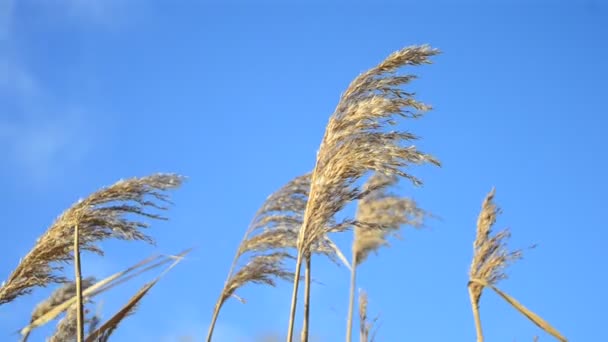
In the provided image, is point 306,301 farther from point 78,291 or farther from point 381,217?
point 381,217

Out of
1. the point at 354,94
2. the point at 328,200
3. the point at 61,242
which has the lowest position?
the point at 61,242

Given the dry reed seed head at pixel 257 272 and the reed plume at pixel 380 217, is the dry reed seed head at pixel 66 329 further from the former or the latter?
the reed plume at pixel 380 217

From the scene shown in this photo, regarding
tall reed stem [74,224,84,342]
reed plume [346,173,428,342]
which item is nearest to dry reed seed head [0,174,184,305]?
tall reed stem [74,224,84,342]

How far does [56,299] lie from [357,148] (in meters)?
3.34

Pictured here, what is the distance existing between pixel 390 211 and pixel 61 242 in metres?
4.90

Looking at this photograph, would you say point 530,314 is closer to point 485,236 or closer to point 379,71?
point 485,236

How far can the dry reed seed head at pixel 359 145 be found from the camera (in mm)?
4089

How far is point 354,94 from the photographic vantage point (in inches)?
173

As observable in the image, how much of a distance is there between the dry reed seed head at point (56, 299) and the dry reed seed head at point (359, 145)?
2.42 metres

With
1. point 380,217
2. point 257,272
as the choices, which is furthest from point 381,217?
point 257,272

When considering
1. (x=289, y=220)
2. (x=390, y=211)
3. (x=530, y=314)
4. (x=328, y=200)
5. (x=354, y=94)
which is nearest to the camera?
(x=530, y=314)

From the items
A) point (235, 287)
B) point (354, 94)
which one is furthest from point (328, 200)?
point (235, 287)

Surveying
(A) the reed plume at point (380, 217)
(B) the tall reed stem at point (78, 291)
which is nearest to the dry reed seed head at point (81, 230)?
(B) the tall reed stem at point (78, 291)

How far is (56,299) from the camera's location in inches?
249
